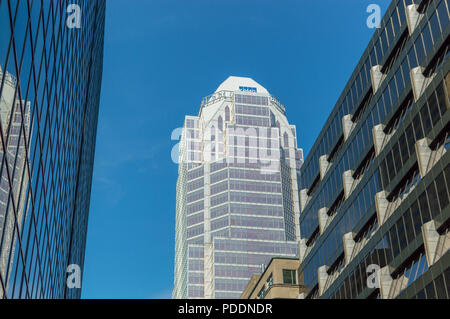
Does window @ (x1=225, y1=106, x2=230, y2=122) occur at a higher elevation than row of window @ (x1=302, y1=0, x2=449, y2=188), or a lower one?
higher

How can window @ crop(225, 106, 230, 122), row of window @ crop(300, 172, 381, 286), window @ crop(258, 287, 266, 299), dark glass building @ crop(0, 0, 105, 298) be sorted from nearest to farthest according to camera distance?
dark glass building @ crop(0, 0, 105, 298), row of window @ crop(300, 172, 381, 286), window @ crop(258, 287, 266, 299), window @ crop(225, 106, 230, 122)

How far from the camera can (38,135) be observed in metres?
30.4

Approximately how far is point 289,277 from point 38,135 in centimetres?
5699

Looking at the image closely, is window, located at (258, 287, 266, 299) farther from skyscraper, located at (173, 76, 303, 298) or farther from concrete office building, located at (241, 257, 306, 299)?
skyscraper, located at (173, 76, 303, 298)

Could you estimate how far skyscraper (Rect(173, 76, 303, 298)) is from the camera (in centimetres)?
15988

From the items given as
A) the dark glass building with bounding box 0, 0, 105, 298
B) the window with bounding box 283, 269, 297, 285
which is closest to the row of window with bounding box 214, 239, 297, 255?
the window with bounding box 283, 269, 297, 285

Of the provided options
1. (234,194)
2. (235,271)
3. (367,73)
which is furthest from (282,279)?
(234,194)

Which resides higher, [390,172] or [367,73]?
[367,73]

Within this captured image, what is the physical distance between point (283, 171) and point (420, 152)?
139 m

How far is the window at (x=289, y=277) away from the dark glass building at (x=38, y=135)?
3636 cm


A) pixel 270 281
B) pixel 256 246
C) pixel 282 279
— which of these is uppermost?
pixel 256 246

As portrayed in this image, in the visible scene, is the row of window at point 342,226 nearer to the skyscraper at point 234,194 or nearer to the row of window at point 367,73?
the row of window at point 367,73

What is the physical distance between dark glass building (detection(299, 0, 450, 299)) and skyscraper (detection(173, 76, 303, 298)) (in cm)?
9298

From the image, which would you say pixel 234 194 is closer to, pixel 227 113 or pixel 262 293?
pixel 227 113
